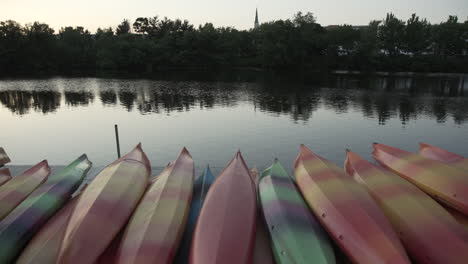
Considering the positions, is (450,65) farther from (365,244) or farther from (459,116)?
(365,244)

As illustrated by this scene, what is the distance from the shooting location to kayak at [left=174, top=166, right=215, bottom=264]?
3.03 meters

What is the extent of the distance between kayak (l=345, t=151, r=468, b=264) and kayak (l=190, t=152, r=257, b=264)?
1449mm

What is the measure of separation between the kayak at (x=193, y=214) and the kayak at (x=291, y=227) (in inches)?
30.2

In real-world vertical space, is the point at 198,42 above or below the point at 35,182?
above

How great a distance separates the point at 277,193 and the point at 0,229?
110 inches

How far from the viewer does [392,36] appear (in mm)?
66438

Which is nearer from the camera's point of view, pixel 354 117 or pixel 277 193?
pixel 277 193

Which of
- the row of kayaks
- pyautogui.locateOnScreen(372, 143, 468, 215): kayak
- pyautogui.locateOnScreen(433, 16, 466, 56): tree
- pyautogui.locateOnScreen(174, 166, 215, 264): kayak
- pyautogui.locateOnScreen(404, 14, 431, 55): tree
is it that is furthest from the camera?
pyautogui.locateOnScreen(404, 14, 431, 55): tree

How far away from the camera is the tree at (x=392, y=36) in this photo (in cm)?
6594

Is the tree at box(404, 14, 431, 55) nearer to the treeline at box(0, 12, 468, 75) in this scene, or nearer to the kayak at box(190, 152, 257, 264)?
the treeline at box(0, 12, 468, 75)

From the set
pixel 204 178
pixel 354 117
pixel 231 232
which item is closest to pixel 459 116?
pixel 354 117

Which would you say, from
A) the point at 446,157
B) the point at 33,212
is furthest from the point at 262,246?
the point at 446,157

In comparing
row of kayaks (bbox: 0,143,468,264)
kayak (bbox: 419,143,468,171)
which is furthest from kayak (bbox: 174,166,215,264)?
kayak (bbox: 419,143,468,171)

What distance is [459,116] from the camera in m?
18.1
